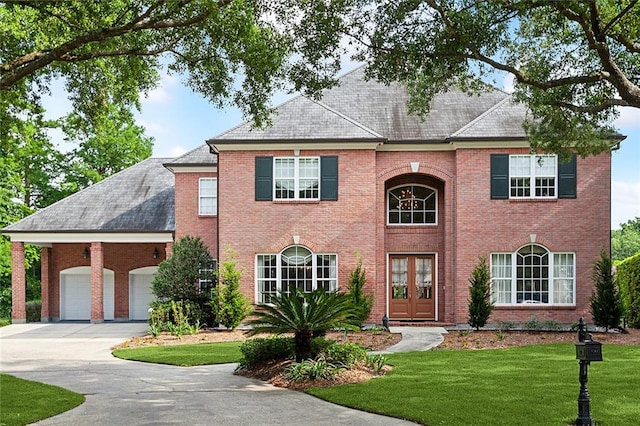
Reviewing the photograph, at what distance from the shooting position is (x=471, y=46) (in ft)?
35.2

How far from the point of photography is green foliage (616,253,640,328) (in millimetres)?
20594

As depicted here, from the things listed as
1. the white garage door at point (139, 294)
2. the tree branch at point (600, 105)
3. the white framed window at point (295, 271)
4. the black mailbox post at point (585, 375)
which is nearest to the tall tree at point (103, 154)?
the white garage door at point (139, 294)

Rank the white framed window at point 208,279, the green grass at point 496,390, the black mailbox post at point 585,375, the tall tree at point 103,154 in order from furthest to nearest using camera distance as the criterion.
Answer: the tall tree at point 103,154 < the white framed window at point 208,279 < the green grass at point 496,390 < the black mailbox post at point 585,375

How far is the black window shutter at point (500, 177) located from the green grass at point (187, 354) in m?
9.84

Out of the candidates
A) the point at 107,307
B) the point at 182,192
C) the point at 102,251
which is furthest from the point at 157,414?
the point at 107,307

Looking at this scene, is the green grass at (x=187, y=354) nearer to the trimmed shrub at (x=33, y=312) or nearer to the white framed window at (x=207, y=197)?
the white framed window at (x=207, y=197)

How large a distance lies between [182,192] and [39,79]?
11412 mm

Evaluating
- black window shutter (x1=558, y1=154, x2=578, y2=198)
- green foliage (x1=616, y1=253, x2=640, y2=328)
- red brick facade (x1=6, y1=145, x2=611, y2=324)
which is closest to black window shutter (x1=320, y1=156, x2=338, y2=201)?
red brick facade (x1=6, y1=145, x2=611, y2=324)

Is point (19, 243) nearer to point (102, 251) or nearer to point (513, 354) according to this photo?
point (102, 251)

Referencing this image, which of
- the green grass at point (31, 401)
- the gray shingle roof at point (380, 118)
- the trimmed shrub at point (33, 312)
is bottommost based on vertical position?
the trimmed shrub at point (33, 312)

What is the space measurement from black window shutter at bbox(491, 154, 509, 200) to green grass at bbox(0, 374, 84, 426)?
49.1 ft

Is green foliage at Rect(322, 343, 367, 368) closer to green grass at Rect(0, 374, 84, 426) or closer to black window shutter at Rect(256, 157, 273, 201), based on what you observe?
green grass at Rect(0, 374, 84, 426)

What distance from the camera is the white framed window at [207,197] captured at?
967 inches

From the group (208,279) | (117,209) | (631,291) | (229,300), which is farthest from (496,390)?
(117,209)
